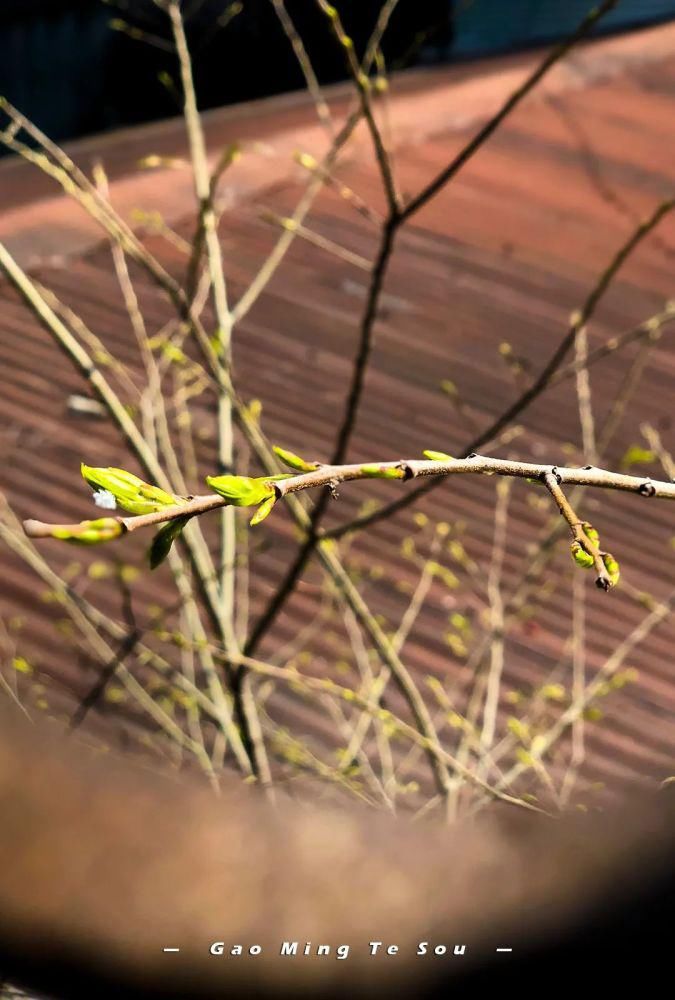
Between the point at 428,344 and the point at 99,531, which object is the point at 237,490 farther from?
the point at 428,344

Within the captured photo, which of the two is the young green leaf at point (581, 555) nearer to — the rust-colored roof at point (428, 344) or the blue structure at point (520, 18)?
the rust-colored roof at point (428, 344)

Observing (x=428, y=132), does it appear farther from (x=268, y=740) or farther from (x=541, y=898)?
(x=541, y=898)

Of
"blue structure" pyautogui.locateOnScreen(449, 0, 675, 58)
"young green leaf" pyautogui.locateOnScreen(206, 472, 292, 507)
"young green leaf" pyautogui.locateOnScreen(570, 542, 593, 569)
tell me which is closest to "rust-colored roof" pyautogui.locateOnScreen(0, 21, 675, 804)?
"young green leaf" pyautogui.locateOnScreen(570, 542, 593, 569)

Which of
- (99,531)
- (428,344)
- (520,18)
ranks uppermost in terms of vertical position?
(520,18)

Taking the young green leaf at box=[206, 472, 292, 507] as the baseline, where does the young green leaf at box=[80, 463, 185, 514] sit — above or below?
below

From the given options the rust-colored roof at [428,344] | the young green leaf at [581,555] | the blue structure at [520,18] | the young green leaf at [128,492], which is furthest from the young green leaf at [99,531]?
the blue structure at [520,18]

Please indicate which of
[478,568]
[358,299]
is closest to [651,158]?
[358,299]

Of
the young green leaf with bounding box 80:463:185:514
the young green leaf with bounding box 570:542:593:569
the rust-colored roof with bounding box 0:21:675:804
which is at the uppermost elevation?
the rust-colored roof with bounding box 0:21:675:804

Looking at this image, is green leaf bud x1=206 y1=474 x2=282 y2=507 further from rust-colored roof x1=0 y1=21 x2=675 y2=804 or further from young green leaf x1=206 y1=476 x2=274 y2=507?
rust-colored roof x1=0 y1=21 x2=675 y2=804

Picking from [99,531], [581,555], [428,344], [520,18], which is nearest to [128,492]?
[99,531]
